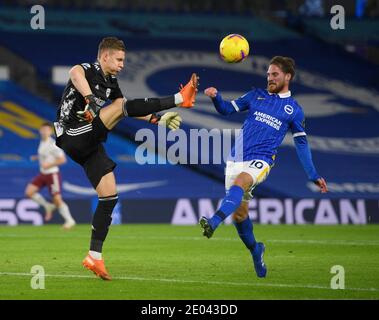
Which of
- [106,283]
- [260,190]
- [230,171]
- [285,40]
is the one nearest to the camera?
[106,283]

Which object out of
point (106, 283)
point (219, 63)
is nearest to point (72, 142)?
point (106, 283)

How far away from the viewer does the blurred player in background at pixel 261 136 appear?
10930mm

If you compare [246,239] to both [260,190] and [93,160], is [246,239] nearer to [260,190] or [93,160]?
[93,160]

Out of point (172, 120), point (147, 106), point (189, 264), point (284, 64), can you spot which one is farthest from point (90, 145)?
point (189, 264)

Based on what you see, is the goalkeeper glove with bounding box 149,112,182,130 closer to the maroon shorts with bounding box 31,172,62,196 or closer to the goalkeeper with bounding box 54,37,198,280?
the goalkeeper with bounding box 54,37,198,280

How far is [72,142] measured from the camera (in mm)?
10594

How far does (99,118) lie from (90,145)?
31 centimetres

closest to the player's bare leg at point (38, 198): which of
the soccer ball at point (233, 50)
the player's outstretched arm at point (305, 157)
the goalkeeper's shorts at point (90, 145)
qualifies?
the goalkeeper's shorts at point (90, 145)

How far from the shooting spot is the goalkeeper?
1046cm

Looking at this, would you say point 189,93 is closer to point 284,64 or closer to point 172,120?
point 172,120

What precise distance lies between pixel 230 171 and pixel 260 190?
39.9ft

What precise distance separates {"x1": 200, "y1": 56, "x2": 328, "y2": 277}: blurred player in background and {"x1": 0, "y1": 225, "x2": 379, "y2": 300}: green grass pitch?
598mm

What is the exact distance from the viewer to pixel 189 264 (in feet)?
40.8

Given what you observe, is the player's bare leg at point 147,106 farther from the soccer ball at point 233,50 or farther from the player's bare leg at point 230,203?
the player's bare leg at point 230,203
